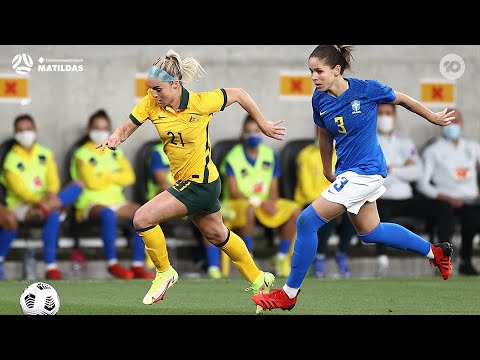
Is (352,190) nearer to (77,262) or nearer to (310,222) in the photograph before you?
(310,222)

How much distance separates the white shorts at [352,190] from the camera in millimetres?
7574

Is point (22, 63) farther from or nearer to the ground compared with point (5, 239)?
farther from the ground

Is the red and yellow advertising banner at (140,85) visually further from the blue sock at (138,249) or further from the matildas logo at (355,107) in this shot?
the matildas logo at (355,107)

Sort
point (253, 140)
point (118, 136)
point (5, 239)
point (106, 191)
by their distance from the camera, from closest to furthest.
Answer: point (118, 136), point (5, 239), point (106, 191), point (253, 140)

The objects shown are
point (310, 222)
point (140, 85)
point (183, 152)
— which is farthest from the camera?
point (140, 85)

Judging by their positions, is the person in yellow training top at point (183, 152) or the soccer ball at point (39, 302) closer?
the soccer ball at point (39, 302)

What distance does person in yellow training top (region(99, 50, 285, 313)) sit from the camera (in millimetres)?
8016

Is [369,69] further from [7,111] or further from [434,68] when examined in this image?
[7,111]

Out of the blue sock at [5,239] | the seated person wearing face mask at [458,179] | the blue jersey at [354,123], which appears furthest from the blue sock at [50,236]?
the blue jersey at [354,123]

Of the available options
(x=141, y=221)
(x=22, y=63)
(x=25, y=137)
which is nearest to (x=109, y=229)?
(x=25, y=137)

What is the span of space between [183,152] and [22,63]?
5023 mm

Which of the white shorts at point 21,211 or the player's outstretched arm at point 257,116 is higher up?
the player's outstretched arm at point 257,116

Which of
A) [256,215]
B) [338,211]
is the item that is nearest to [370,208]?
[338,211]

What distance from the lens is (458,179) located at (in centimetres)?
1311
